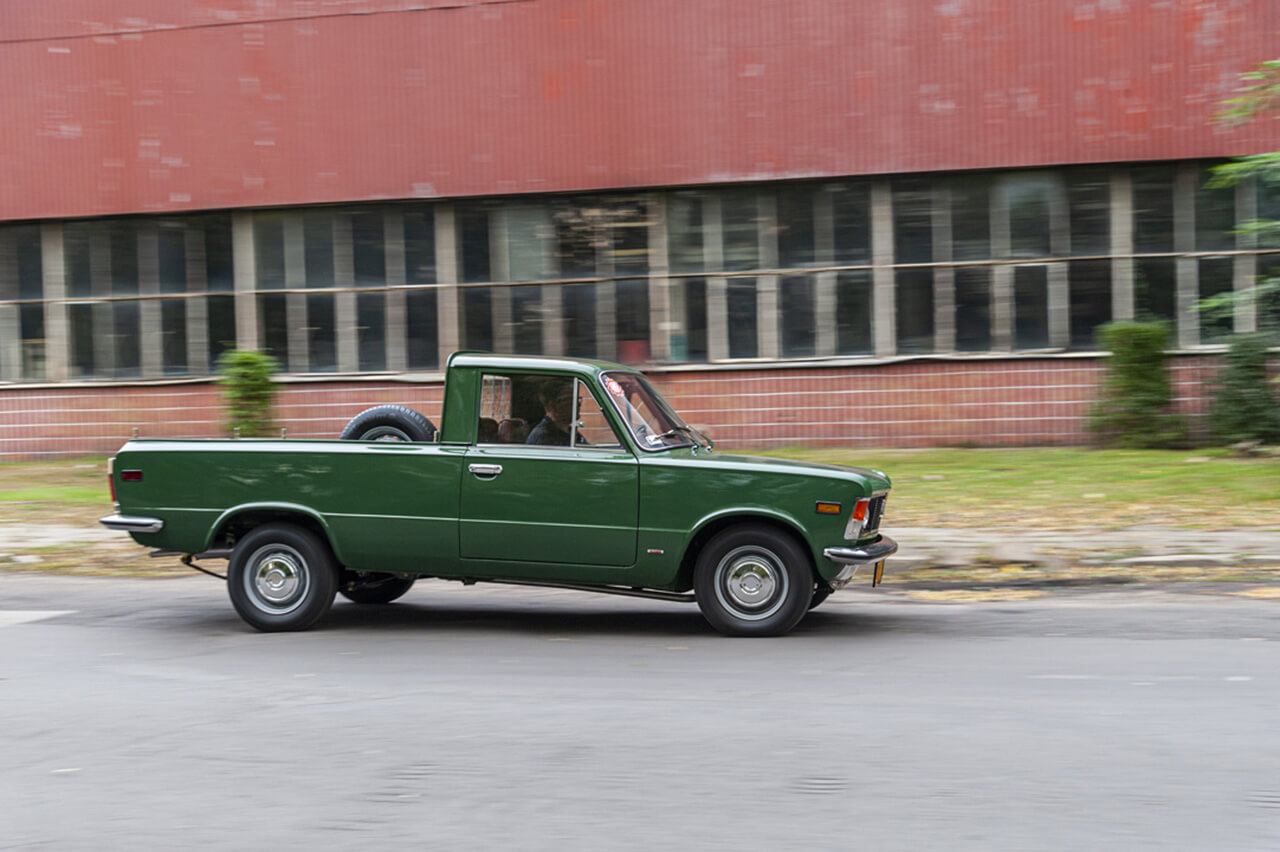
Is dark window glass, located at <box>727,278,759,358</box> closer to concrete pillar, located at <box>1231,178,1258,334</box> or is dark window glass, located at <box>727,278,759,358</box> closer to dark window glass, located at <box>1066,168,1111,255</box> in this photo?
dark window glass, located at <box>1066,168,1111,255</box>

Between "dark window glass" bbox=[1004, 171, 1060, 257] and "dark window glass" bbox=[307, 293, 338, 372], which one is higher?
"dark window glass" bbox=[1004, 171, 1060, 257]

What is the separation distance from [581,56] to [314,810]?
15.8 m

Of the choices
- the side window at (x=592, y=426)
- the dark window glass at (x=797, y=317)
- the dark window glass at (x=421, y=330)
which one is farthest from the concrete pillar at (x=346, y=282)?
the side window at (x=592, y=426)

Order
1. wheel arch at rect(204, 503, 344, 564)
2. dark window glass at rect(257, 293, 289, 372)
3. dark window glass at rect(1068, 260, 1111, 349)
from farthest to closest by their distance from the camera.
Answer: dark window glass at rect(257, 293, 289, 372)
dark window glass at rect(1068, 260, 1111, 349)
wheel arch at rect(204, 503, 344, 564)

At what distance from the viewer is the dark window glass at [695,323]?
18906 mm

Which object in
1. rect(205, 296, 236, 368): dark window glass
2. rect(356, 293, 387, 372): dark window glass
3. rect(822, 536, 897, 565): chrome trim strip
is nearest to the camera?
rect(822, 536, 897, 565): chrome trim strip

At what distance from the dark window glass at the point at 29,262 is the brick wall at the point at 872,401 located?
3.73 metres

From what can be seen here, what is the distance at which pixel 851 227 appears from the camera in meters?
18.6

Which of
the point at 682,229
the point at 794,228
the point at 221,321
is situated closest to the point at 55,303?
the point at 221,321

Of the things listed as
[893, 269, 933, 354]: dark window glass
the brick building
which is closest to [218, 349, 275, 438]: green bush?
the brick building

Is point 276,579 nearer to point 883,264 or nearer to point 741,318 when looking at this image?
point 741,318

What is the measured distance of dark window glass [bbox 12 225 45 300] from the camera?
2077cm

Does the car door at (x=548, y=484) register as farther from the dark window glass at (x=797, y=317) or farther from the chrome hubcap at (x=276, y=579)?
the dark window glass at (x=797, y=317)

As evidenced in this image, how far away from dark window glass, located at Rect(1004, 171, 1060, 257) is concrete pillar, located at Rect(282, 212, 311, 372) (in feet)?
35.7
